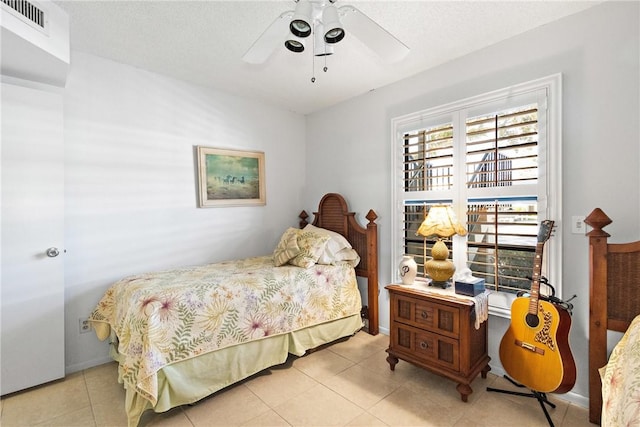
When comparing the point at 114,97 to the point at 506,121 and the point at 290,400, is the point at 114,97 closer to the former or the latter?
the point at 290,400

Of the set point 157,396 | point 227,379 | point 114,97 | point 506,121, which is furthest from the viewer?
point 114,97

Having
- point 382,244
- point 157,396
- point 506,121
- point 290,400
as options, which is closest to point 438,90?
point 506,121

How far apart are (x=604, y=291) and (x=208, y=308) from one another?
7.88 feet

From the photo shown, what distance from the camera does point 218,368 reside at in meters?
2.09

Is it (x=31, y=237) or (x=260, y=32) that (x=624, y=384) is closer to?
(x=260, y=32)

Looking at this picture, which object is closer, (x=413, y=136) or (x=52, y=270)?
(x=52, y=270)

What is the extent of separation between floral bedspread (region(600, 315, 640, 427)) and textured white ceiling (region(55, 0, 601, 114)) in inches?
76.0

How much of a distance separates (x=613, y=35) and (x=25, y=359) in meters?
4.33

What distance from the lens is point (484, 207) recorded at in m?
2.37

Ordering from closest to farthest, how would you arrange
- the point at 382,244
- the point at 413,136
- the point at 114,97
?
1. the point at 114,97
2. the point at 413,136
3. the point at 382,244

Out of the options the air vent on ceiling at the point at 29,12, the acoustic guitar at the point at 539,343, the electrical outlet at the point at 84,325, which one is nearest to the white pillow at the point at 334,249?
the acoustic guitar at the point at 539,343

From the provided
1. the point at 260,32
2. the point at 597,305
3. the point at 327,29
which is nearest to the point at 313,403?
the point at 597,305

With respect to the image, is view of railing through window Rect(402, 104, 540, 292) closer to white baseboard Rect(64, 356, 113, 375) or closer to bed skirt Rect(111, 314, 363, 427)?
bed skirt Rect(111, 314, 363, 427)

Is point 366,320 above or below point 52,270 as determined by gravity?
below
